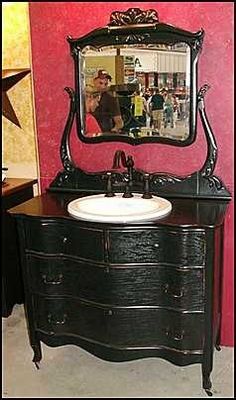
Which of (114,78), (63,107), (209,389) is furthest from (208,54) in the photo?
(209,389)

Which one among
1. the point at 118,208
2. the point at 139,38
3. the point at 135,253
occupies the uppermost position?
the point at 139,38

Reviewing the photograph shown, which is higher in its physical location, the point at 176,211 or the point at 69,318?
the point at 176,211

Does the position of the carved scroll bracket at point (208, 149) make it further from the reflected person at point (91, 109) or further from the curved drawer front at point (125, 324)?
the curved drawer front at point (125, 324)

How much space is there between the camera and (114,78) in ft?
7.71

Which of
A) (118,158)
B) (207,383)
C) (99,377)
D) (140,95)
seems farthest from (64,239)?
(207,383)

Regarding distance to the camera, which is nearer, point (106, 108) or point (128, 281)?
point (128, 281)

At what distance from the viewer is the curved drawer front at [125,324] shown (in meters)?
2.06

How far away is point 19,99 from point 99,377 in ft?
5.36

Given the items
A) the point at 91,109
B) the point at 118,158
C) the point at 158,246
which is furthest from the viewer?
the point at 91,109

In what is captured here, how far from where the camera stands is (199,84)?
2.24 meters

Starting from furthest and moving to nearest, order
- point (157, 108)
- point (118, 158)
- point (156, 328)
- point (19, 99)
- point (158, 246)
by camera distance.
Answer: point (19, 99) < point (157, 108) < point (118, 158) < point (156, 328) < point (158, 246)

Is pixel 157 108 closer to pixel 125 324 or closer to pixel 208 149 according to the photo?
pixel 208 149

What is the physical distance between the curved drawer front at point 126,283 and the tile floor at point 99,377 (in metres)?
0.44

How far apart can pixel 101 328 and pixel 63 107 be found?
1190 millimetres
